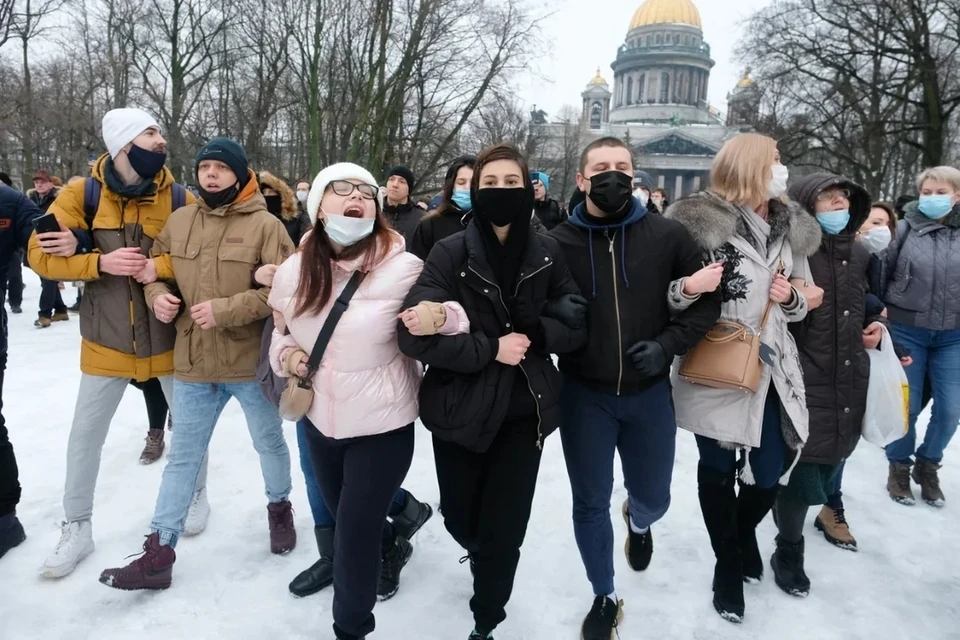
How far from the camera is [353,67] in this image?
16016 mm

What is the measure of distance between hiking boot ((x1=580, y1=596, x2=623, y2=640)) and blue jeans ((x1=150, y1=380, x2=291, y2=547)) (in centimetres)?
184

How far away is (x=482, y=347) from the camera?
7.36 ft

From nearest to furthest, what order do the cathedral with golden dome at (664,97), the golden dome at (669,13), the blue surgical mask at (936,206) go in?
1. the blue surgical mask at (936,206)
2. the cathedral with golden dome at (664,97)
3. the golden dome at (669,13)

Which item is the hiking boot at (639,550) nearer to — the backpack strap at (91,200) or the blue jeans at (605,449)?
the blue jeans at (605,449)

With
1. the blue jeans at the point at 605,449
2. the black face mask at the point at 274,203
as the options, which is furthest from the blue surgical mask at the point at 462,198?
the black face mask at the point at 274,203

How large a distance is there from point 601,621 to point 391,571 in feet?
3.41

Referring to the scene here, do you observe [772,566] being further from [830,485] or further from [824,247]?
[824,247]

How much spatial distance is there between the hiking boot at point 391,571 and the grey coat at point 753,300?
1605 mm

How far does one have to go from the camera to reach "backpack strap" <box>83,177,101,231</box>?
2996 mm

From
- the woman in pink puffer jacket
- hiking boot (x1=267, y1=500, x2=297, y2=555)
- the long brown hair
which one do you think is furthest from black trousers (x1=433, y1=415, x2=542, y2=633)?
hiking boot (x1=267, y1=500, x2=297, y2=555)

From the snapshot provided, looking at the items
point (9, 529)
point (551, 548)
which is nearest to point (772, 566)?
point (551, 548)

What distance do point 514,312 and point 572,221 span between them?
572 millimetres

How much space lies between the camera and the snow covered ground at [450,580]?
9.04 ft

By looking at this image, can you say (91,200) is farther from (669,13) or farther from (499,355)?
(669,13)
